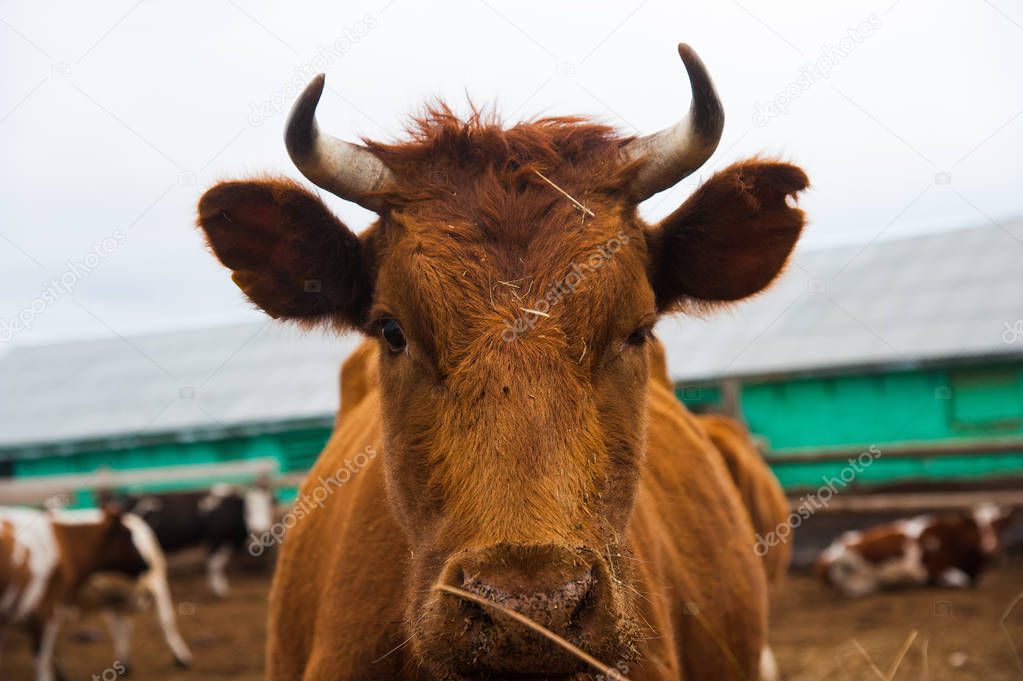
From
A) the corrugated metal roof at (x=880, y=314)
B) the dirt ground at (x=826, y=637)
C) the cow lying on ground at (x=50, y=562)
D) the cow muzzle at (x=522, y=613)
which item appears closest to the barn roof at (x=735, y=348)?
the corrugated metal roof at (x=880, y=314)

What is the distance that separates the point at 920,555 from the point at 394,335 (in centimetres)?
905

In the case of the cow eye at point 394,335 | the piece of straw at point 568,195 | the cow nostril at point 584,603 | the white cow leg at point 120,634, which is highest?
the piece of straw at point 568,195

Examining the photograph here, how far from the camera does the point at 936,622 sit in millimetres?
8031

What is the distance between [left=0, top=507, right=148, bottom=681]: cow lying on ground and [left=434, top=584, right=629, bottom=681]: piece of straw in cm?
789

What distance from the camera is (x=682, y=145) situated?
2.79 metres

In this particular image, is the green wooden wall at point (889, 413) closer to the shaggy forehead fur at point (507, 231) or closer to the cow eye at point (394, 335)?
the shaggy forehead fur at point (507, 231)

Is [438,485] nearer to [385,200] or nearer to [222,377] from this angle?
[385,200]

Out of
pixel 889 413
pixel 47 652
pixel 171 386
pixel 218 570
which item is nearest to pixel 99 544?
pixel 47 652

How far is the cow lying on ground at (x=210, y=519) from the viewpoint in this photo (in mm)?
13219

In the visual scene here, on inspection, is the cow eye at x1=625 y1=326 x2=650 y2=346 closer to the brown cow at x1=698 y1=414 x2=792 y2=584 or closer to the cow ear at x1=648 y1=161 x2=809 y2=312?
the cow ear at x1=648 y1=161 x2=809 y2=312

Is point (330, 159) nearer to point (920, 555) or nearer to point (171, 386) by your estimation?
point (920, 555)

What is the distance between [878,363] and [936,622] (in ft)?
28.4

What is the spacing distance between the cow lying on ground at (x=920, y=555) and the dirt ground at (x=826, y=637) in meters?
0.20

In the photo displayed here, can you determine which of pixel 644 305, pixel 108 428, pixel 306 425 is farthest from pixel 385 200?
pixel 108 428
